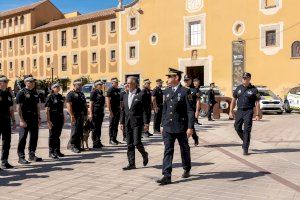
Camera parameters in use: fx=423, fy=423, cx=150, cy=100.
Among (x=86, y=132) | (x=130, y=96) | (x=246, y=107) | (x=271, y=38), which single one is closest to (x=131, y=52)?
(x=271, y=38)

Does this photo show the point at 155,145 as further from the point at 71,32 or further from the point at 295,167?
the point at 71,32

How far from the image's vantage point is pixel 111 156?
9.49m

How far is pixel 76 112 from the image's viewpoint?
392 inches

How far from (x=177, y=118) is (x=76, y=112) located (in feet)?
12.1

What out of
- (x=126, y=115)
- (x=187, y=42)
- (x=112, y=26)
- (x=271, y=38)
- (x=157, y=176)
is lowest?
(x=157, y=176)

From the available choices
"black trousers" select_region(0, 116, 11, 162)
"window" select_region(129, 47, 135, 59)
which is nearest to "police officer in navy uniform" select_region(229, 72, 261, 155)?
"black trousers" select_region(0, 116, 11, 162)

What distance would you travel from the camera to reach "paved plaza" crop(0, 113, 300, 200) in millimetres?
6141

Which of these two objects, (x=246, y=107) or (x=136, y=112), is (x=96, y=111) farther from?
(x=246, y=107)

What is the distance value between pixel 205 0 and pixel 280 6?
598 cm

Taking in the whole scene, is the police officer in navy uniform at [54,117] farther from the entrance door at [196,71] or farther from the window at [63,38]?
the window at [63,38]

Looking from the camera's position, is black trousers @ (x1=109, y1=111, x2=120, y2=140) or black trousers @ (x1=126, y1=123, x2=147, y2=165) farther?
black trousers @ (x1=109, y1=111, x2=120, y2=140)

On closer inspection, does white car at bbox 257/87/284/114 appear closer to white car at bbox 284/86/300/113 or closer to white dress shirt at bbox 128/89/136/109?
white car at bbox 284/86/300/113

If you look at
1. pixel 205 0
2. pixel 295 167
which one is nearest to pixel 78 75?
pixel 205 0

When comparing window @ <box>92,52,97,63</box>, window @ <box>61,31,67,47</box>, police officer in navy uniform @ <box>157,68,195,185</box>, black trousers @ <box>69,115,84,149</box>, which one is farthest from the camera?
window @ <box>61,31,67,47</box>
